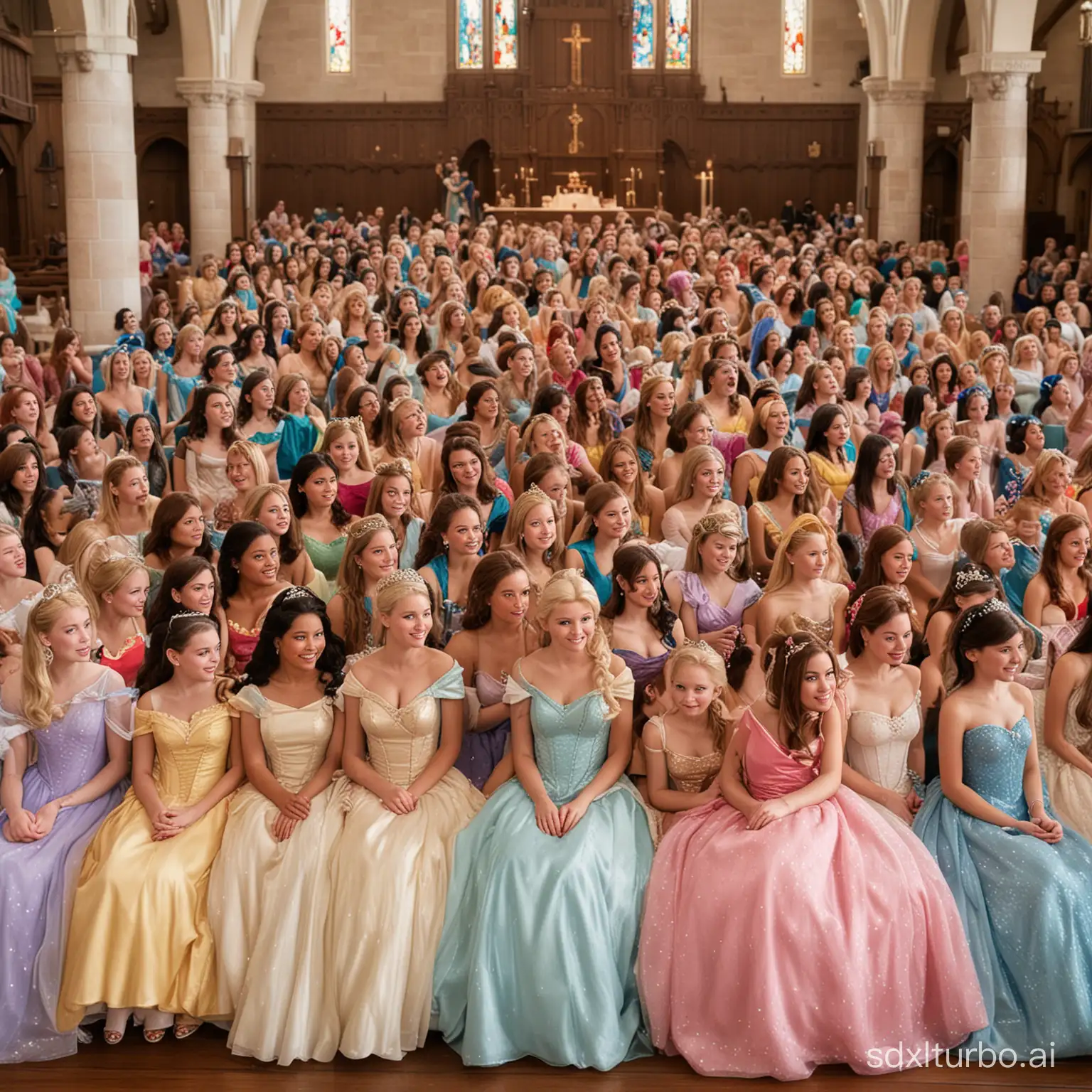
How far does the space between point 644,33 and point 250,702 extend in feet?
90.5

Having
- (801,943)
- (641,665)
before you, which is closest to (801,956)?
(801,943)

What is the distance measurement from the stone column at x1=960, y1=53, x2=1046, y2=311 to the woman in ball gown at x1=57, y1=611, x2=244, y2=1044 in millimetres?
14685

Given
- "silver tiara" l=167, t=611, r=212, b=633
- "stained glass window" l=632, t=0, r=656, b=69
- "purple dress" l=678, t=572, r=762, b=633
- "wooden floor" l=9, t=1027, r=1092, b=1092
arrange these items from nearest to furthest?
"wooden floor" l=9, t=1027, r=1092, b=1092
"silver tiara" l=167, t=611, r=212, b=633
"purple dress" l=678, t=572, r=762, b=633
"stained glass window" l=632, t=0, r=656, b=69

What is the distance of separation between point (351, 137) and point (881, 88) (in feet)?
36.9

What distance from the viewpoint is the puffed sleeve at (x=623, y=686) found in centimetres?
493

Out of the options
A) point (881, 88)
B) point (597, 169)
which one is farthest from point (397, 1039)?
point (597, 169)

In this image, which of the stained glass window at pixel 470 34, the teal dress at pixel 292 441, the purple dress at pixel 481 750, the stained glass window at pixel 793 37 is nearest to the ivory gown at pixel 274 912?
the purple dress at pixel 481 750

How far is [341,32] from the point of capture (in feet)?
99.4

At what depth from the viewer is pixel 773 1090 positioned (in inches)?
163

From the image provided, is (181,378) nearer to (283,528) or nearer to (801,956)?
(283,528)

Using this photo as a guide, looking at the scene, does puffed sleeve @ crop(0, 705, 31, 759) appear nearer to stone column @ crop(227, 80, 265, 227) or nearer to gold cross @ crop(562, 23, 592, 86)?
stone column @ crop(227, 80, 265, 227)


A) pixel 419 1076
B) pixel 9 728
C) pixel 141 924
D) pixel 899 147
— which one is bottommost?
pixel 419 1076

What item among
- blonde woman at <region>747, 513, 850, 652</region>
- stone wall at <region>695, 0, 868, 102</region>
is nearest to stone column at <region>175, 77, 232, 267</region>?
stone wall at <region>695, 0, 868, 102</region>

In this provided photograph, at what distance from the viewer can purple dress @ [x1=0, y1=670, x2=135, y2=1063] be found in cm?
440
